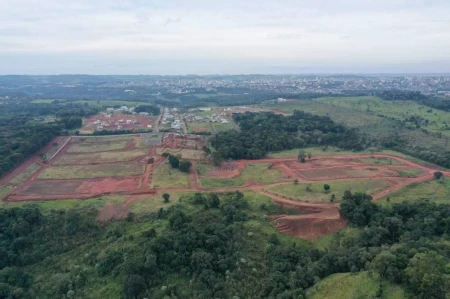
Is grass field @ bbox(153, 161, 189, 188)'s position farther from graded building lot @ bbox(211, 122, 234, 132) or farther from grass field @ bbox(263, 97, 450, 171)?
grass field @ bbox(263, 97, 450, 171)

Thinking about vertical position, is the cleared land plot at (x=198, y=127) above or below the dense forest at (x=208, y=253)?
above

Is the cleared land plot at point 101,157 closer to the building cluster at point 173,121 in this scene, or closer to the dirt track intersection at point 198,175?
the dirt track intersection at point 198,175

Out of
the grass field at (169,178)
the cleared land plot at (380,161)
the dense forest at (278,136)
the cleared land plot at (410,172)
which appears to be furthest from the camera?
the dense forest at (278,136)

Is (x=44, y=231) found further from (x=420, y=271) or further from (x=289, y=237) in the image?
(x=420, y=271)

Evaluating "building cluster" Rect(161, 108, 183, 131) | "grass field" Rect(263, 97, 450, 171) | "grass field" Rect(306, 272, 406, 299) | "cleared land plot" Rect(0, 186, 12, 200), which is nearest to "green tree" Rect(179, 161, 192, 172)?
"cleared land plot" Rect(0, 186, 12, 200)

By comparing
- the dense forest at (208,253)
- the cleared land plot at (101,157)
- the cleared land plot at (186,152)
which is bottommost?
the dense forest at (208,253)

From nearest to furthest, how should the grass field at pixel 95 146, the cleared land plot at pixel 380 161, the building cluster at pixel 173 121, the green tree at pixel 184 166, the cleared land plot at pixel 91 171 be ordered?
the cleared land plot at pixel 91 171
the green tree at pixel 184 166
the cleared land plot at pixel 380 161
the grass field at pixel 95 146
the building cluster at pixel 173 121

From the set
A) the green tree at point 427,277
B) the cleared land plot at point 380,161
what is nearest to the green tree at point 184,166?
the cleared land plot at point 380,161
